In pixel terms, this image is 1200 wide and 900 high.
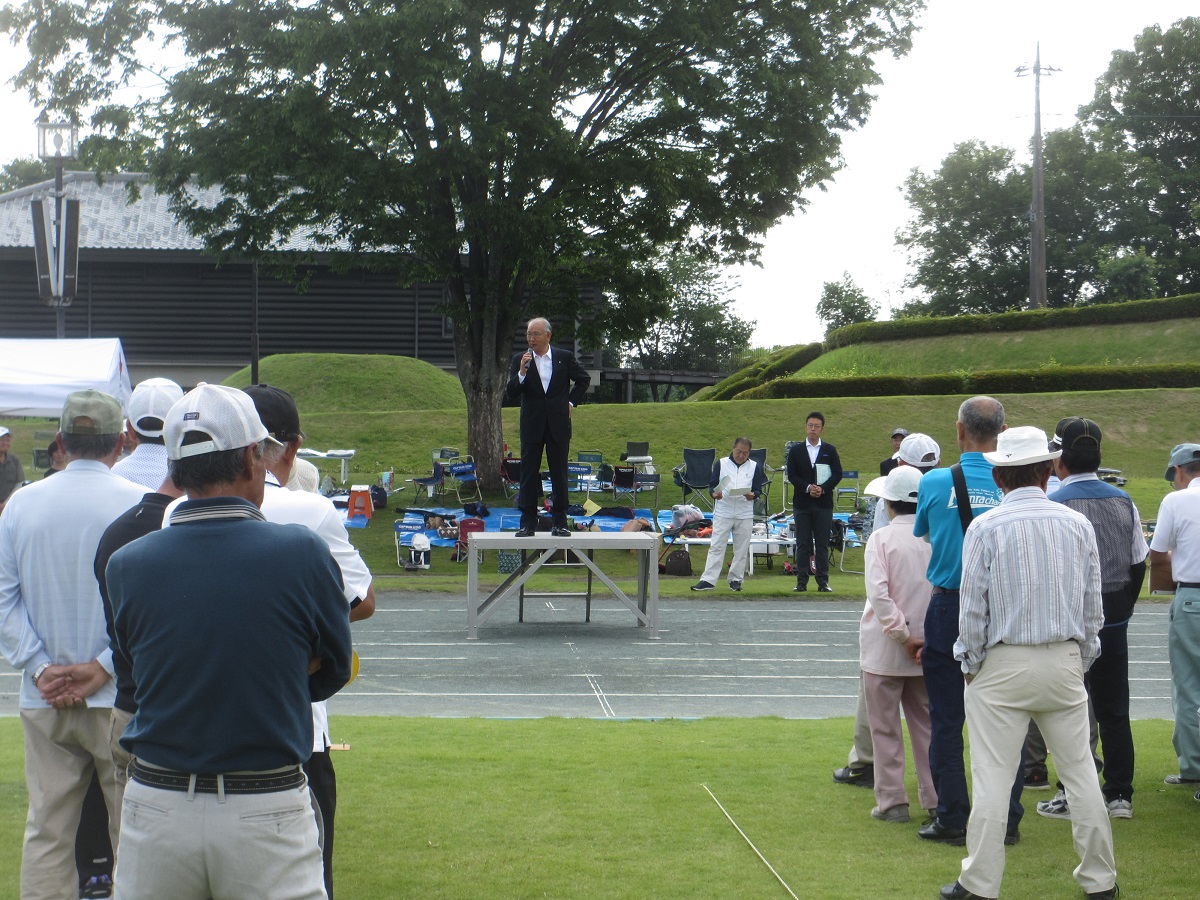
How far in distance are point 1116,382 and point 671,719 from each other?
99.9 feet

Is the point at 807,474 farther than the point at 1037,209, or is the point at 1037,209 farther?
the point at 1037,209

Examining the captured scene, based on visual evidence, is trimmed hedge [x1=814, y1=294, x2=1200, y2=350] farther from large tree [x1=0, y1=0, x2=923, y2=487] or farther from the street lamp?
the street lamp

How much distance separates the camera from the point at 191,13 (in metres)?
20.9

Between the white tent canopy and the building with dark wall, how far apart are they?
25609 millimetres

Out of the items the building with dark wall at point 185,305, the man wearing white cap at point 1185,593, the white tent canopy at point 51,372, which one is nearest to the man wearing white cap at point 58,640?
the man wearing white cap at point 1185,593

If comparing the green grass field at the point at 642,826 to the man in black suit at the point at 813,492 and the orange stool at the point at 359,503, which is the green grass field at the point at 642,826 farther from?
the orange stool at the point at 359,503

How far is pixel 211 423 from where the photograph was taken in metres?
3.09

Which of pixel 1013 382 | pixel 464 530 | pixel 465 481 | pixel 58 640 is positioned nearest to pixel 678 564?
pixel 464 530

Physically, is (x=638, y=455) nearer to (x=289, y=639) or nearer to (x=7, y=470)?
(x=7, y=470)

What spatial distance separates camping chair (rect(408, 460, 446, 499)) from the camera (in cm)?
2342

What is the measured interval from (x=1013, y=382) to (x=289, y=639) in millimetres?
34818

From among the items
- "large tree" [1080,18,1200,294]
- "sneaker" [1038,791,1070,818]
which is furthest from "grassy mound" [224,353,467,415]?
"large tree" [1080,18,1200,294]

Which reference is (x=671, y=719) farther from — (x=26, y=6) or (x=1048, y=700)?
(x=26, y=6)

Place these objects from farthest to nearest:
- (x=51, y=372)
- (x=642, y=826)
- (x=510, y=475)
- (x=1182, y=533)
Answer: (x=510, y=475) → (x=51, y=372) → (x=1182, y=533) → (x=642, y=826)
